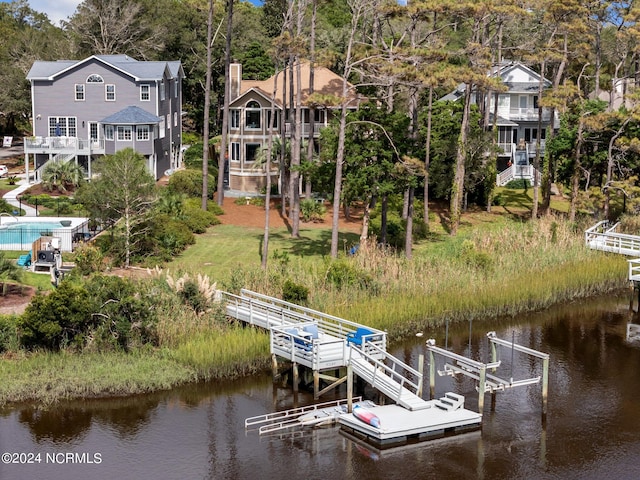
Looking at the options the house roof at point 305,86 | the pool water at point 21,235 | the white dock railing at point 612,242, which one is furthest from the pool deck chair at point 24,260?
the white dock railing at point 612,242

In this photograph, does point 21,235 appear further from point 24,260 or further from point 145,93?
point 145,93

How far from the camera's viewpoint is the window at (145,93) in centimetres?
6688

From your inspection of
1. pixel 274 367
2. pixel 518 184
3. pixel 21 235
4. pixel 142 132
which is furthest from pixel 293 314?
pixel 518 184

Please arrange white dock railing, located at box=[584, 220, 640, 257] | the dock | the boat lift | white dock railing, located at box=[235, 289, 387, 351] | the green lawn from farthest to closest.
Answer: white dock railing, located at box=[584, 220, 640, 257]
the green lawn
white dock railing, located at box=[235, 289, 387, 351]
the boat lift
the dock

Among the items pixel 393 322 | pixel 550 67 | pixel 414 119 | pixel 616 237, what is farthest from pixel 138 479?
pixel 550 67

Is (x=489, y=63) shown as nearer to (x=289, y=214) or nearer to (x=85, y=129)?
(x=289, y=214)

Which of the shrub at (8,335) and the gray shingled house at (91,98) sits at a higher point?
the gray shingled house at (91,98)

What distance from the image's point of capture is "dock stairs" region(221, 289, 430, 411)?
91.2ft

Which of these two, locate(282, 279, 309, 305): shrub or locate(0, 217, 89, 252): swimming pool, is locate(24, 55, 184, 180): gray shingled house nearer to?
locate(0, 217, 89, 252): swimming pool

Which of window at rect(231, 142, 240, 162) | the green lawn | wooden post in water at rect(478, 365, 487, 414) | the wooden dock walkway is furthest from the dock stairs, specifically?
window at rect(231, 142, 240, 162)

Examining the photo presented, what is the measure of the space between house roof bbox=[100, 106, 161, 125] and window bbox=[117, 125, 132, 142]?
0.54m

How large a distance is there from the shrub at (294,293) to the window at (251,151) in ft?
97.1

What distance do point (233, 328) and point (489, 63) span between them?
2478 cm

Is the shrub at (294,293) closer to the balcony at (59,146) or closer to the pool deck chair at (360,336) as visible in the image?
the pool deck chair at (360,336)
